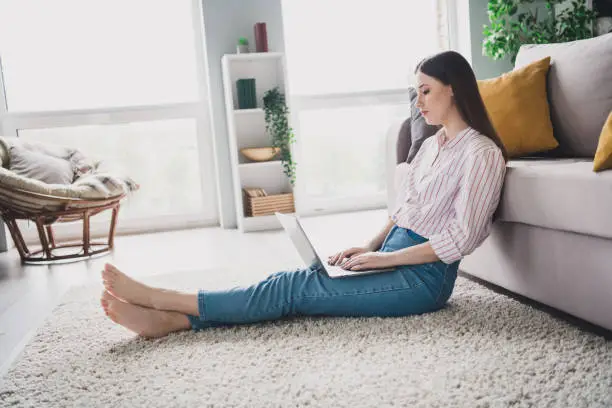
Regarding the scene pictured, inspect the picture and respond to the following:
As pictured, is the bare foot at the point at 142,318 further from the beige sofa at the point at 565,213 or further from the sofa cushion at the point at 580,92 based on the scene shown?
the sofa cushion at the point at 580,92

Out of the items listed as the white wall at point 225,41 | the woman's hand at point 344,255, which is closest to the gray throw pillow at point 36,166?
the white wall at point 225,41

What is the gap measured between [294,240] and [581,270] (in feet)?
2.78

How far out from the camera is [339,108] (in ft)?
15.9

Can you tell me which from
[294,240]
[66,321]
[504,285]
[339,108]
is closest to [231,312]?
[294,240]

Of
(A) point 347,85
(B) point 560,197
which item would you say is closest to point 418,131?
(B) point 560,197

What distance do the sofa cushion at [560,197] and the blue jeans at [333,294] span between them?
0.29 m

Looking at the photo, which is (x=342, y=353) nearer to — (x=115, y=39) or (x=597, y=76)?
(x=597, y=76)

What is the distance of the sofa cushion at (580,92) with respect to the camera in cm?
221

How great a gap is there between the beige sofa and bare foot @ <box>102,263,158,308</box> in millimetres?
1185

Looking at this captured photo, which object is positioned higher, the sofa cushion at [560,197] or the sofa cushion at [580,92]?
the sofa cushion at [580,92]

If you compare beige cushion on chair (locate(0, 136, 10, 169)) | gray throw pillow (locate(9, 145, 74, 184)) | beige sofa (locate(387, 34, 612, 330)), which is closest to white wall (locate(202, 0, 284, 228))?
gray throw pillow (locate(9, 145, 74, 184))

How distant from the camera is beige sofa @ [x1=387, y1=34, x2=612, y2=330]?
1.64 m

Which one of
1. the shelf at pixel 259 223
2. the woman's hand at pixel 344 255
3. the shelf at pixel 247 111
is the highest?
the shelf at pixel 247 111

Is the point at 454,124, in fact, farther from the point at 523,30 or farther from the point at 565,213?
the point at 523,30
